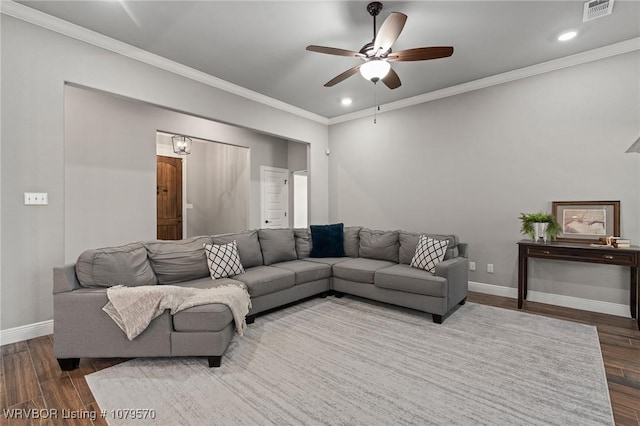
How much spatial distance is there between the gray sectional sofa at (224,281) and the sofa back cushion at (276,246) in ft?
0.04

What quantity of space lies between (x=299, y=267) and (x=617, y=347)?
10.5ft

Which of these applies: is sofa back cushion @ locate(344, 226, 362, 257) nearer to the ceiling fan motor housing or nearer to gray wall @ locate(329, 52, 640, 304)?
gray wall @ locate(329, 52, 640, 304)

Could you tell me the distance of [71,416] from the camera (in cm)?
175

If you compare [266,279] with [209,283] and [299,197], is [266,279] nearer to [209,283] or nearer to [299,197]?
[209,283]

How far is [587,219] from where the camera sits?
3.47 m

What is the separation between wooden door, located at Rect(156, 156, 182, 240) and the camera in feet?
20.4

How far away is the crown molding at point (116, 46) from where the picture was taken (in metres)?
2.66

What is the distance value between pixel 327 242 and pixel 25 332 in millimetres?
3389

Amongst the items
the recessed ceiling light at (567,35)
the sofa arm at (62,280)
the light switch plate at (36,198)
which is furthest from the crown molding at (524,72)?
the sofa arm at (62,280)

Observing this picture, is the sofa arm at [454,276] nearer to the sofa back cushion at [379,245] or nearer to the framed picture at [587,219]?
the sofa back cushion at [379,245]

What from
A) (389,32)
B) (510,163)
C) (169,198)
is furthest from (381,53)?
(169,198)

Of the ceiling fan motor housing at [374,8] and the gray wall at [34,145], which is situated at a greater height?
the ceiling fan motor housing at [374,8]

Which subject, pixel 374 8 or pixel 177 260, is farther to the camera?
pixel 177 260

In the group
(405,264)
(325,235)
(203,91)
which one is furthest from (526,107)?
(203,91)
